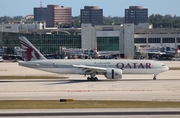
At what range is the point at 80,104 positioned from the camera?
41000 millimetres

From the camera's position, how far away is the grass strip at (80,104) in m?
39.3

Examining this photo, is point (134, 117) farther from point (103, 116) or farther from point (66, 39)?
point (66, 39)

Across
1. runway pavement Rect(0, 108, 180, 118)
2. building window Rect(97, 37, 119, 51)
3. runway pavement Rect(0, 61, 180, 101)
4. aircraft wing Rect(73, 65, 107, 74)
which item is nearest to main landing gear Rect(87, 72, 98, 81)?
aircraft wing Rect(73, 65, 107, 74)

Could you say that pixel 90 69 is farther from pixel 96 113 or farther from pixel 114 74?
pixel 96 113

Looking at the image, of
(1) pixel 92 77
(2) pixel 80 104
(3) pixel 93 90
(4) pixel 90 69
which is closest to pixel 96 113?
(2) pixel 80 104

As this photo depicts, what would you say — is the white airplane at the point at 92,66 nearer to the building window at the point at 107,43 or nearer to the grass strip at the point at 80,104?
the grass strip at the point at 80,104

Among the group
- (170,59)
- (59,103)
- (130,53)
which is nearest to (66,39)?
(130,53)

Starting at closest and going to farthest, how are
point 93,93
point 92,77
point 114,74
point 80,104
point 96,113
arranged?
point 96,113, point 80,104, point 93,93, point 114,74, point 92,77

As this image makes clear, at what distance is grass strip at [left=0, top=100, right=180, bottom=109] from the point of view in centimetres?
3934

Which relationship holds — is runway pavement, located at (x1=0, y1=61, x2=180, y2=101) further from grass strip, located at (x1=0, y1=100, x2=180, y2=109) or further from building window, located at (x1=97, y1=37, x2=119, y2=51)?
building window, located at (x1=97, y1=37, x2=119, y2=51)

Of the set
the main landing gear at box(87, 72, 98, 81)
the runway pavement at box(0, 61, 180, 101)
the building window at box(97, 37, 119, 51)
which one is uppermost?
the building window at box(97, 37, 119, 51)

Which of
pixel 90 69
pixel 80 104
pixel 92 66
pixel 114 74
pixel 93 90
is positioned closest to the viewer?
pixel 80 104

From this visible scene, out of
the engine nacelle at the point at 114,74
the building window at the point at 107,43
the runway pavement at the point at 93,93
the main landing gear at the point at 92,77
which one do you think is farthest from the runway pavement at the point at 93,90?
the building window at the point at 107,43

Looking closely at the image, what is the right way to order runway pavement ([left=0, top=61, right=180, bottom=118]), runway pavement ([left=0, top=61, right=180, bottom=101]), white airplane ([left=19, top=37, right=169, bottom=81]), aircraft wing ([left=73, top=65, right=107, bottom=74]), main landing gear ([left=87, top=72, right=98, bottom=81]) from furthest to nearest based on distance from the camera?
1. white airplane ([left=19, top=37, right=169, bottom=81])
2. main landing gear ([left=87, top=72, right=98, bottom=81])
3. aircraft wing ([left=73, top=65, right=107, bottom=74])
4. runway pavement ([left=0, top=61, right=180, bottom=101])
5. runway pavement ([left=0, top=61, right=180, bottom=118])
